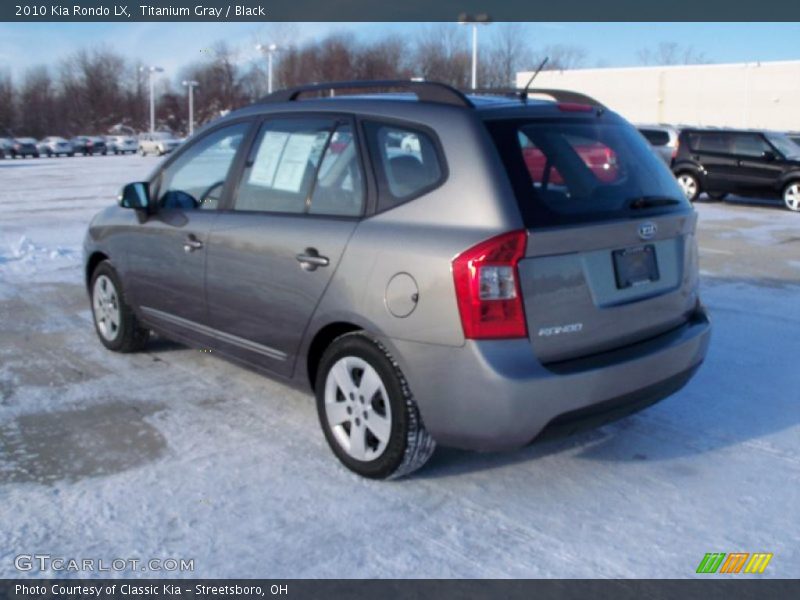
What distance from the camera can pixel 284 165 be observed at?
4691 millimetres

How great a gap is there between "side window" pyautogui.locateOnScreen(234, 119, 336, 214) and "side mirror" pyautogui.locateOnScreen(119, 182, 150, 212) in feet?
3.15

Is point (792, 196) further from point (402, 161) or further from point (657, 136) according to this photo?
point (402, 161)

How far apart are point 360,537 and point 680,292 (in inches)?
78.1

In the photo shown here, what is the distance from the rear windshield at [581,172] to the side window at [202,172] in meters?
1.81

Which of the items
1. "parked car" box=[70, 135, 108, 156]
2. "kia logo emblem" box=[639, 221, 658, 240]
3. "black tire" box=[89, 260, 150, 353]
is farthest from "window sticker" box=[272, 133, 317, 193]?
"parked car" box=[70, 135, 108, 156]

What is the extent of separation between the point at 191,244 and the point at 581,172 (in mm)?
2296

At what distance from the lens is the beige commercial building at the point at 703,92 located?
44.3 m

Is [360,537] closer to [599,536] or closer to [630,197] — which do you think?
[599,536]

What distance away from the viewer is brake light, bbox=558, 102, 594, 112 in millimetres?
4261

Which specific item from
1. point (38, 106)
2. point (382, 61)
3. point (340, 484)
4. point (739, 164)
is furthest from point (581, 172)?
point (38, 106)
